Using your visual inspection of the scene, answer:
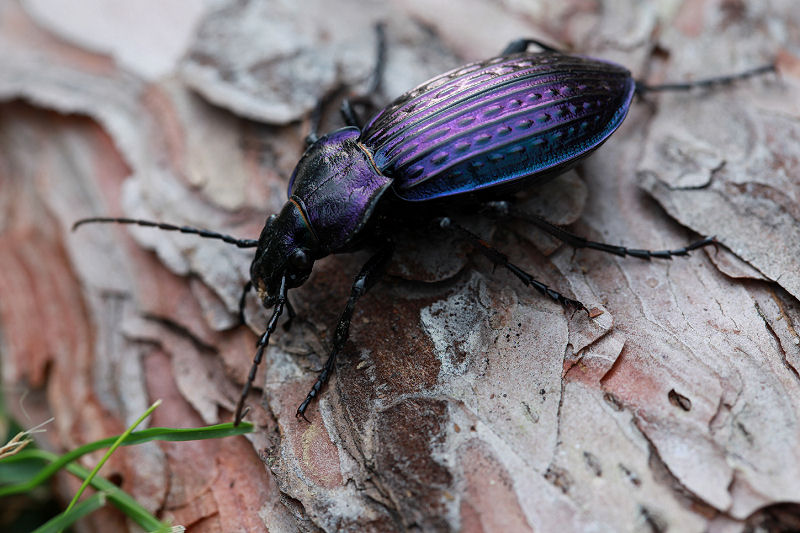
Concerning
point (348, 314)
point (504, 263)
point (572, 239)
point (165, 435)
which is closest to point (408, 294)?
point (348, 314)

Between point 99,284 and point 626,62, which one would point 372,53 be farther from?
point 99,284

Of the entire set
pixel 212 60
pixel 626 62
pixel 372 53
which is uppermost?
pixel 626 62

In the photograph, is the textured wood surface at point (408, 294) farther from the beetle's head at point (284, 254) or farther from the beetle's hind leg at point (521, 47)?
the beetle's hind leg at point (521, 47)

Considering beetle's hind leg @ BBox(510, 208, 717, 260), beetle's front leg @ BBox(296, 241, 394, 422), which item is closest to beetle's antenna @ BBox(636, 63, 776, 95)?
beetle's hind leg @ BBox(510, 208, 717, 260)

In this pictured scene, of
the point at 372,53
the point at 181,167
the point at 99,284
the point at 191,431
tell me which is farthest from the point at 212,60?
the point at 191,431

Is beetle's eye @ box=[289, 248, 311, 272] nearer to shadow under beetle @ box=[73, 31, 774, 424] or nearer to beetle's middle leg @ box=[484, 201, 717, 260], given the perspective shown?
shadow under beetle @ box=[73, 31, 774, 424]

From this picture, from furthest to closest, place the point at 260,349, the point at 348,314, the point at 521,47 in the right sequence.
→ the point at 521,47, the point at 348,314, the point at 260,349

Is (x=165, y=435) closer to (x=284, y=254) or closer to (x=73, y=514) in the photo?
(x=73, y=514)
